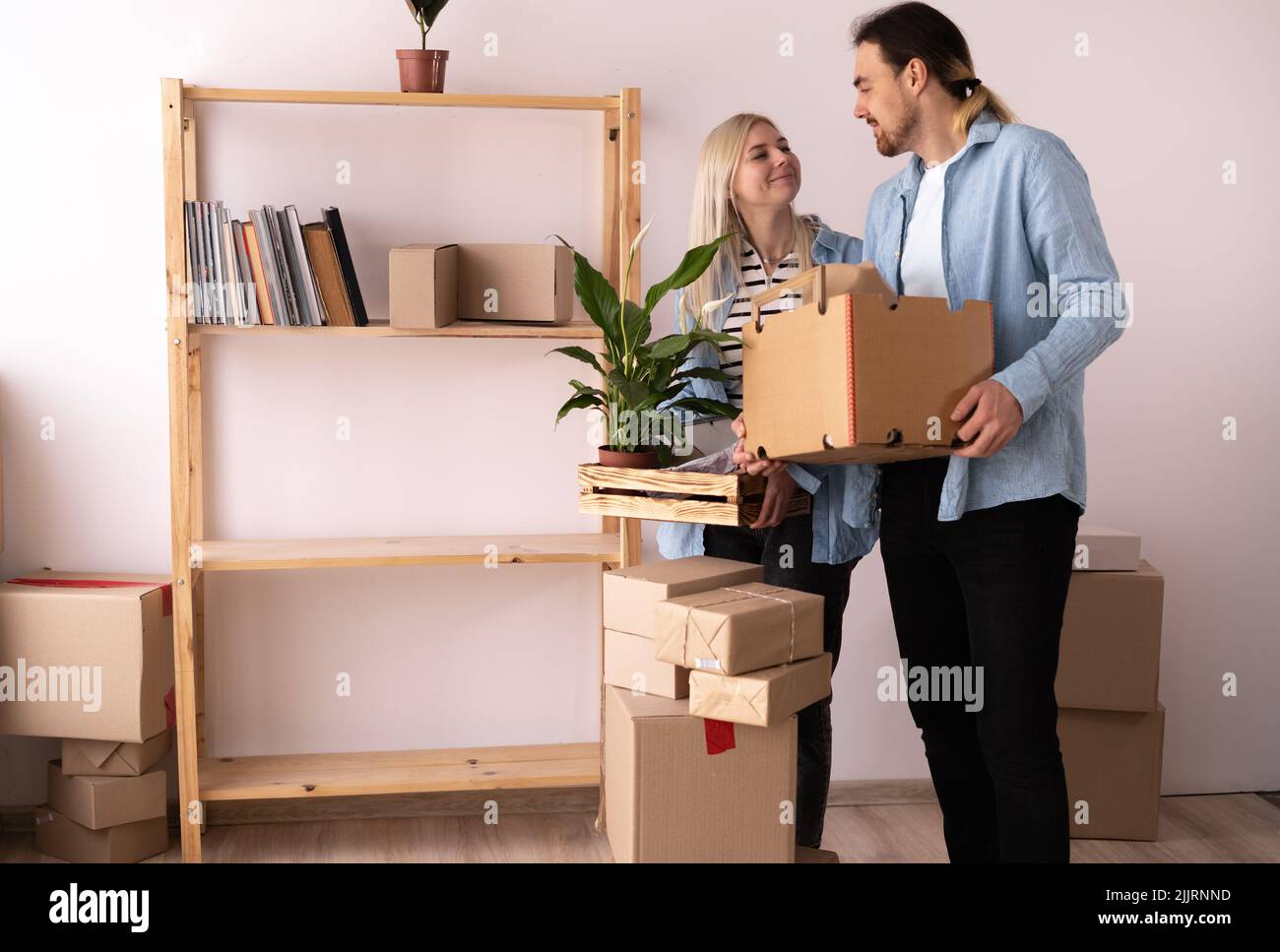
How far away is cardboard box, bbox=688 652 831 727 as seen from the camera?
1.76 m

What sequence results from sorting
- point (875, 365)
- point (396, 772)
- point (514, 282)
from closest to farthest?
point (875, 365)
point (514, 282)
point (396, 772)

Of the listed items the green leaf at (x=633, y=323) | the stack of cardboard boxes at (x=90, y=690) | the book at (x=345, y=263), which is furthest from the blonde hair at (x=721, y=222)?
the stack of cardboard boxes at (x=90, y=690)

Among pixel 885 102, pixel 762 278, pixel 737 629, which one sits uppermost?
pixel 885 102

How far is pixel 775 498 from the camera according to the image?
1965 mm

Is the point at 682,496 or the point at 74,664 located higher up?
the point at 682,496

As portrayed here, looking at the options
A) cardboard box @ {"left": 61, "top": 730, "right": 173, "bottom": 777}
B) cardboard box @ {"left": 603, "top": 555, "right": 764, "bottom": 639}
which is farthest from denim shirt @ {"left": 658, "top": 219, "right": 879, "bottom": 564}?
cardboard box @ {"left": 61, "top": 730, "right": 173, "bottom": 777}

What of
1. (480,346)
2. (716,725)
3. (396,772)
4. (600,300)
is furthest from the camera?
(480,346)

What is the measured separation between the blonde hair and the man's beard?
12.1 inches

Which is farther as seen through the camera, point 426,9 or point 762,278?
point 426,9

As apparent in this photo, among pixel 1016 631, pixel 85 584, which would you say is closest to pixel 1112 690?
pixel 1016 631

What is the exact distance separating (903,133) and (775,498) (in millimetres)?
620

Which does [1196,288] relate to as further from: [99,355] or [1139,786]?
[99,355]

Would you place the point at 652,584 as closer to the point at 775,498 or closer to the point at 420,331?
the point at 775,498

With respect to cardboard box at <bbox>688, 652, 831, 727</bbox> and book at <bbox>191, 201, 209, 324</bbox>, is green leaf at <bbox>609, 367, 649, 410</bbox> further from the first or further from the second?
book at <bbox>191, 201, 209, 324</bbox>
